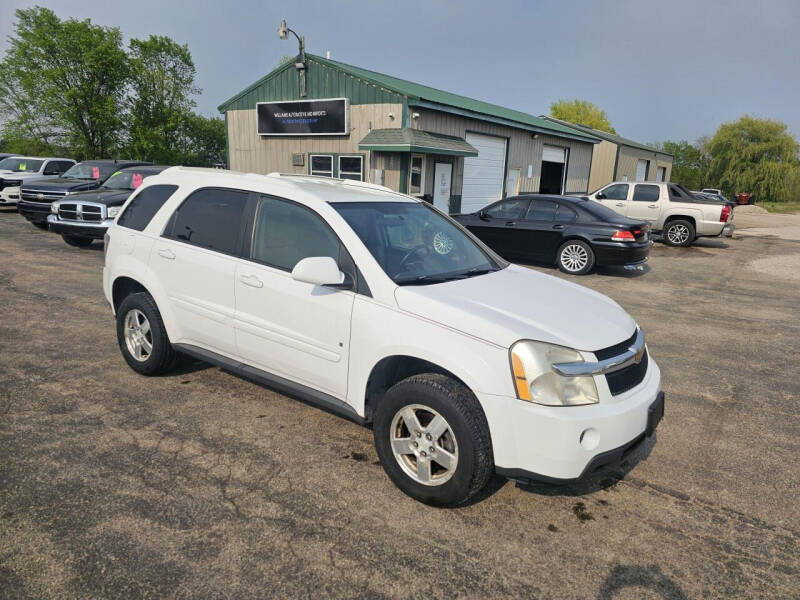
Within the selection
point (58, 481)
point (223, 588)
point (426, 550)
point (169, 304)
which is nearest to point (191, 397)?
point (169, 304)

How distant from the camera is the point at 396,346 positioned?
9.47 feet

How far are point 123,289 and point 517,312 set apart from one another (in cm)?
365

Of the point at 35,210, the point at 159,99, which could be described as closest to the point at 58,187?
the point at 35,210

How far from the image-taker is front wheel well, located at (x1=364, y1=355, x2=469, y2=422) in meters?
2.99

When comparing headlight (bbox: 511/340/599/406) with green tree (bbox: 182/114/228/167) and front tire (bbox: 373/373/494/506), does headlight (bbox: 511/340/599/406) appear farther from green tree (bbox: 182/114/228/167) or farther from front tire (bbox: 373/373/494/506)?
green tree (bbox: 182/114/228/167)

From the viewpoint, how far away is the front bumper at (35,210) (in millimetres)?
12852

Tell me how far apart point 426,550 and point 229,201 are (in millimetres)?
2812

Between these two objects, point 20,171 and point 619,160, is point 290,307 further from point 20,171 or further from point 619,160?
point 619,160

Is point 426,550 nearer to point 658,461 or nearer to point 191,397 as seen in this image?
point 658,461

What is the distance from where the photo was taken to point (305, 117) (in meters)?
17.5

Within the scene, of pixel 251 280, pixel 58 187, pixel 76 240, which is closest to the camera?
pixel 251 280

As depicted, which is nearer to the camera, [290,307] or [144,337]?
[290,307]

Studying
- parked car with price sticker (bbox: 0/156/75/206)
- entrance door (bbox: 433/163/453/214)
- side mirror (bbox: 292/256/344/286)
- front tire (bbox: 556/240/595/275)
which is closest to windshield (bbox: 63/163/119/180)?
parked car with price sticker (bbox: 0/156/75/206)

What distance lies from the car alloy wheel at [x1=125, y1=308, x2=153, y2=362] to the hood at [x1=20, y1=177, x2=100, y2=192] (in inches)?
398
